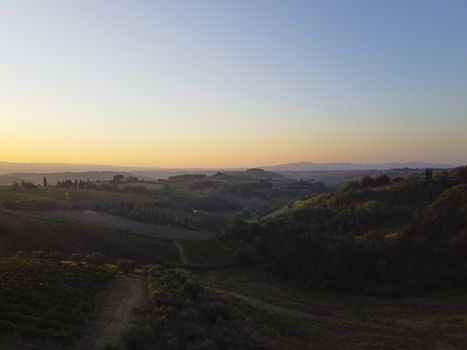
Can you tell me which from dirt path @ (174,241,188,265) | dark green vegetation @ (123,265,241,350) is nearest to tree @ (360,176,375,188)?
dirt path @ (174,241,188,265)

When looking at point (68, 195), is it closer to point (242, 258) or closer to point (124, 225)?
point (124, 225)

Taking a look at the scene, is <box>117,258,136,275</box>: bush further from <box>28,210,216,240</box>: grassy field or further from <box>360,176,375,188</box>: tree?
<box>360,176,375,188</box>: tree

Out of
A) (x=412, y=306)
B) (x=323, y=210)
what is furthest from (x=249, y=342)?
(x=323, y=210)

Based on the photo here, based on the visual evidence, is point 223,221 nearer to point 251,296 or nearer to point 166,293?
point 251,296

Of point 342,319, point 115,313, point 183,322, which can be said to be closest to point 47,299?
point 115,313

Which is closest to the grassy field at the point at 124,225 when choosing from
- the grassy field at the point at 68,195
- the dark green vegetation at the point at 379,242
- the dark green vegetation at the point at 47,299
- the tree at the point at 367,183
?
the dark green vegetation at the point at 379,242

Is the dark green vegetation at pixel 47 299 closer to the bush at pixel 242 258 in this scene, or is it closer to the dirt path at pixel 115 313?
the dirt path at pixel 115 313

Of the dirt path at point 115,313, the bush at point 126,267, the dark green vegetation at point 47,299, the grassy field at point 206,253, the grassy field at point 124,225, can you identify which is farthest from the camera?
the grassy field at point 124,225
